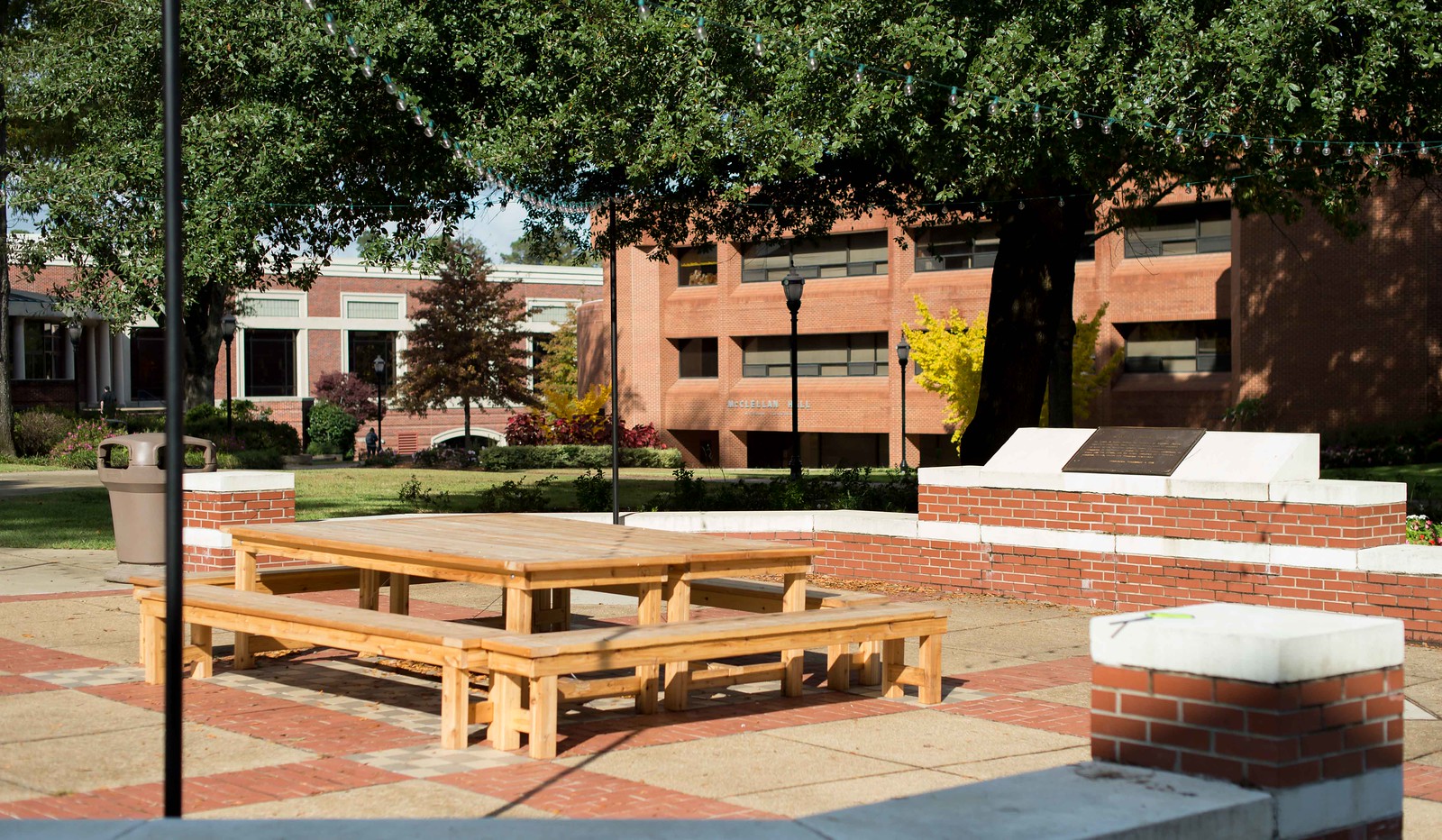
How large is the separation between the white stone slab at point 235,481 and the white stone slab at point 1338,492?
26.3 ft

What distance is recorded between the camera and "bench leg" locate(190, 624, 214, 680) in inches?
330

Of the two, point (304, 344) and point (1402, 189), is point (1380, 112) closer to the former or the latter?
point (1402, 189)

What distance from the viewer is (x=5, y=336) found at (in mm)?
35688

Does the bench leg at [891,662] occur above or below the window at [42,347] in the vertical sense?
below

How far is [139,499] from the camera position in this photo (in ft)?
38.6

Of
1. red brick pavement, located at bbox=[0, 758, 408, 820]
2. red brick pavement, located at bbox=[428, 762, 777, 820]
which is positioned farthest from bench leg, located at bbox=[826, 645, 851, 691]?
red brick pavement, located at bbox=[0, 758, 408, 820]

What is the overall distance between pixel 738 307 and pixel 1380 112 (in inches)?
1415

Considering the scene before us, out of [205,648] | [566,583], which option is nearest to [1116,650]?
[566,583]

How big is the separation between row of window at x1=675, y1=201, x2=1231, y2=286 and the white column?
84.6ft

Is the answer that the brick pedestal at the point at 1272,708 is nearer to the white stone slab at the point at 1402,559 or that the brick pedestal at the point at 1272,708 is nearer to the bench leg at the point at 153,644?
the bench leg at the point at 153,644

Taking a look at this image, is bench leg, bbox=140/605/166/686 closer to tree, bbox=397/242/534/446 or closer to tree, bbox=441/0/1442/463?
tree, bbox=441/0/1442/463

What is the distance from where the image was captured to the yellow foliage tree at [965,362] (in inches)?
1475

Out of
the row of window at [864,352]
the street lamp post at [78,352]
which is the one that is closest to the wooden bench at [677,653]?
the row of window at [864,352]

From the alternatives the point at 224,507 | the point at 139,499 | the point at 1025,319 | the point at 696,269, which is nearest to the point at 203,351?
the point at 696,269
